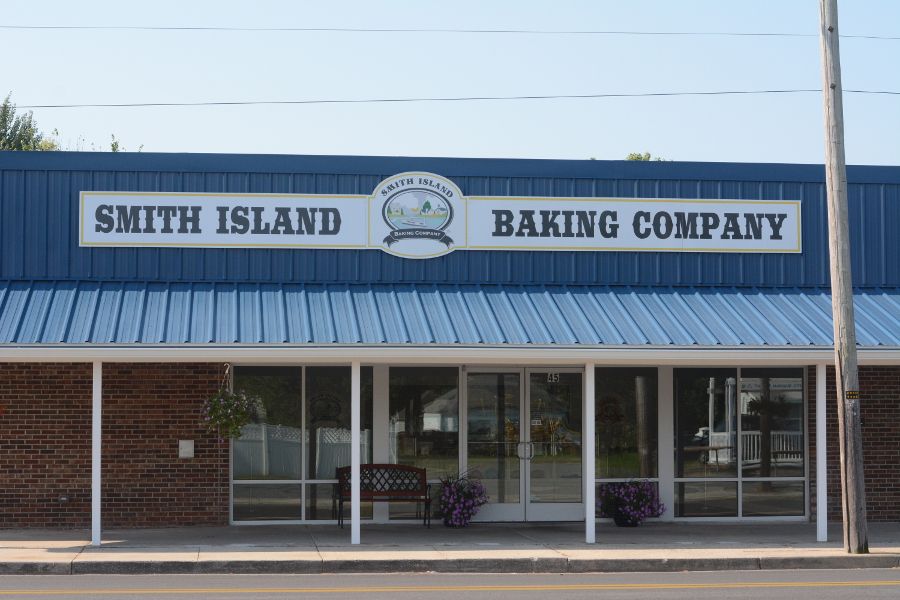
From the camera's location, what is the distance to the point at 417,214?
1814 centimetres

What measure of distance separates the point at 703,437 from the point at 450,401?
12.8ft

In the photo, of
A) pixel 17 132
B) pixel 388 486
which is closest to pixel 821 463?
pixel 388 486

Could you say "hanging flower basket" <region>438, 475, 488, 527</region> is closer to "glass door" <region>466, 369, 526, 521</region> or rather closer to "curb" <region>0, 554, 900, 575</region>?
"glass door" <region>466, 369, 526, 521</region>

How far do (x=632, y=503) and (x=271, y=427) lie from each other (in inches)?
210

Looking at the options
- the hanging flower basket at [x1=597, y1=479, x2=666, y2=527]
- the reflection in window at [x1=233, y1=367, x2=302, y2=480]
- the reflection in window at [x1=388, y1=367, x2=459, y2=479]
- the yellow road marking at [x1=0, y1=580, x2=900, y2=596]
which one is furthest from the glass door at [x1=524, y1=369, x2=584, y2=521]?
the yellow road marking at [x1=0, y1=580, x2=900, y2=596]

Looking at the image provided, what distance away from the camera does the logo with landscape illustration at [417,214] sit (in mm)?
18031

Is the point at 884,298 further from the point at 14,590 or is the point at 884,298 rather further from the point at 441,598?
the point at 14,590

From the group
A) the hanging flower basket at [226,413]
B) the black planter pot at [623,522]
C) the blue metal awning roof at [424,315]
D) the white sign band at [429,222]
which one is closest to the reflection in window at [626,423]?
the black planter pot at [623,522]

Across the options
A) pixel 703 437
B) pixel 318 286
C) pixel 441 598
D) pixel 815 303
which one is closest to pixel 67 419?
pixel 318 286

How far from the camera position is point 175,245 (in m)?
17.6

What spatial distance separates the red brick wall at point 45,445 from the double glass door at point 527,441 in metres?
5.50

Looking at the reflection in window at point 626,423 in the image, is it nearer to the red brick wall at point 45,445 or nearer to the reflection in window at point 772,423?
the reflection in window at point 772,423

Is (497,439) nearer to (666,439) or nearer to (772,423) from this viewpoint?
(666,439)

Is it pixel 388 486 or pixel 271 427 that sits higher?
pixel 271 427
